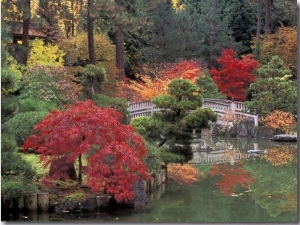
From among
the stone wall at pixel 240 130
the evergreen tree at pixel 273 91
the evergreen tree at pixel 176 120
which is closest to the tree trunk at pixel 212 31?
the stone wall at pixel 240 130

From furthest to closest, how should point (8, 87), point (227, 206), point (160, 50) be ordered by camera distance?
point (160, 50) → point (227, 206) → point (8, 87)

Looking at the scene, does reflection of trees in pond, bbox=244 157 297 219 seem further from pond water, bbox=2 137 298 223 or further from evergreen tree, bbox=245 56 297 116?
evergreen tree, bbox=245 56 297 116

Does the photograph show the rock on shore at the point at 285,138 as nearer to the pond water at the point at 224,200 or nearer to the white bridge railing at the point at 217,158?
the white bridge railing at the point at 217,158

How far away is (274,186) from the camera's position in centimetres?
875

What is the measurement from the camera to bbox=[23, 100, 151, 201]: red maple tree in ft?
21.0

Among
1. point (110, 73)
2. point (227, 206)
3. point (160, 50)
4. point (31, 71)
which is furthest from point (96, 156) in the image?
point (160, 50)

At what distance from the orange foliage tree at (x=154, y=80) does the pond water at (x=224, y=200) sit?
12.5ft

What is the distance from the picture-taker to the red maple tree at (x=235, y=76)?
15.6m

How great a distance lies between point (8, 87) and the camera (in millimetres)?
5914

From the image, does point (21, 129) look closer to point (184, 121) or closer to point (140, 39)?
point (184, 121)

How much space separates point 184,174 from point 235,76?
666cm

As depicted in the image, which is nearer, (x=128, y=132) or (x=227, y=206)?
(x=128, y=132)

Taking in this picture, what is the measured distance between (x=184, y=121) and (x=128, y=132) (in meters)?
1.56

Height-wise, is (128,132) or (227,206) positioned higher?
(128,132)
